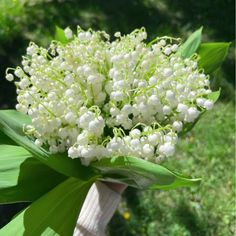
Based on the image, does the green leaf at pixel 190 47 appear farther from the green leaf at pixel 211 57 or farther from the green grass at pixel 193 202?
the green grass at pixel 193 202

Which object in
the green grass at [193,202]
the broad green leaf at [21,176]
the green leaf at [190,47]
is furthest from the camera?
the green grass at [193,202]

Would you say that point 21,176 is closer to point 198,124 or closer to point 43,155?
point 43,155

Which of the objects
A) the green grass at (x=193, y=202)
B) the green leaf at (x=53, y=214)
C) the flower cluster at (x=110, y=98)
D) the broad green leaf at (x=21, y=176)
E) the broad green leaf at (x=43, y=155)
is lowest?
the green grass at (x=193, y=202)

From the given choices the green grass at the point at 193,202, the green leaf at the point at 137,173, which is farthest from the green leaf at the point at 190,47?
the green grass at the point at 193,202

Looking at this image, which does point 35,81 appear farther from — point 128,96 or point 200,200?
point 200,200

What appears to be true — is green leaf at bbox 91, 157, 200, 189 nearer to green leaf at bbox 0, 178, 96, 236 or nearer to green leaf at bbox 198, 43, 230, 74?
→ green leaf at bbox 0, 178, 96, 236

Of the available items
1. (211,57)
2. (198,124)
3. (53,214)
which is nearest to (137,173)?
(53,214)

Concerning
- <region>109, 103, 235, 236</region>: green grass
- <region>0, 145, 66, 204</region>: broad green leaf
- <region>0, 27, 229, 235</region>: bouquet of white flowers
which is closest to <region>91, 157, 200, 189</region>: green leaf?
<region>0, 27, 229, 235</region>: bouquet of white flowers
